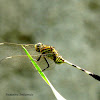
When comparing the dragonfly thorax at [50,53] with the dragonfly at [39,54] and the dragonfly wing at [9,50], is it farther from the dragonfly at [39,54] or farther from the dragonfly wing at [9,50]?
the dragonfly wing at [9,50]

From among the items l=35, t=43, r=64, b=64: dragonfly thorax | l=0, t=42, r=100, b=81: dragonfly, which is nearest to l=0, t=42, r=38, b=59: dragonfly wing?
l=0, t=42, r=100, b=81: dragonfly

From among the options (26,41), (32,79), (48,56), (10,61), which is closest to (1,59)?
(10,61)

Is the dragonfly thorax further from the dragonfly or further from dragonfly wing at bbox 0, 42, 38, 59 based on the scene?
dragonfly wing at bbox 0, 42, 38, 59

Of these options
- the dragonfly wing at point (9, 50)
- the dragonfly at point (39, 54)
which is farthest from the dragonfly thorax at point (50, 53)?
the dragonfly wing at point (9, 50)

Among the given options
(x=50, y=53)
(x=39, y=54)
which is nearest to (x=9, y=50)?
(x=39, y=54)

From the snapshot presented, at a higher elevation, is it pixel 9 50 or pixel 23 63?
pixel 9 50

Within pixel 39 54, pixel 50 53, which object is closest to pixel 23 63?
pixel 39 54

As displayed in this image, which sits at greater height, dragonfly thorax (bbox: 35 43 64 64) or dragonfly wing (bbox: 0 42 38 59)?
dragonfly wing (bbox: 0 42 38 59)

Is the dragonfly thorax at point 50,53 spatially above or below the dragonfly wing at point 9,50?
below

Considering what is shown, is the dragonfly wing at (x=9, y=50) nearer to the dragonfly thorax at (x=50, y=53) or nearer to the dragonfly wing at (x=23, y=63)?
the dragonfly wing at (x=23, y=63)

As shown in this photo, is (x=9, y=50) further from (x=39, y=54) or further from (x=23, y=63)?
(x=39, y=54)

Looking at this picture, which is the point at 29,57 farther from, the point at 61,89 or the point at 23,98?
the point at 23,98
